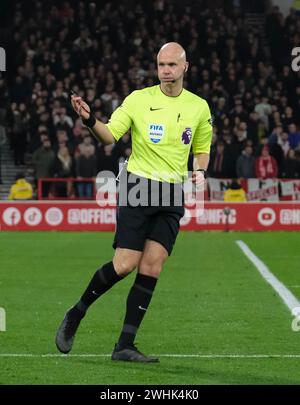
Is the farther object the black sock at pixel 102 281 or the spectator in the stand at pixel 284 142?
the spectator in the stand at pixel 284 142

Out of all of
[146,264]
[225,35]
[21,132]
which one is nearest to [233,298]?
[146,264]

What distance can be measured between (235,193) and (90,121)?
19.7 metres

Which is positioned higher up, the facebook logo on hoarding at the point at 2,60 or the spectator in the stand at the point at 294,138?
the facebook logo on hoarding at the point at 2,60

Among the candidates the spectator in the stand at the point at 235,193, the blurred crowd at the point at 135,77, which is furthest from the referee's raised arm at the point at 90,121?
the spectator in the stand at the point at 235,193

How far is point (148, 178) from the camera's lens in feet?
28.7

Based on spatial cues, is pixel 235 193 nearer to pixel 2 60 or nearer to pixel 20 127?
pixel 20 127

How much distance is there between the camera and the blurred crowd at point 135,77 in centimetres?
2839

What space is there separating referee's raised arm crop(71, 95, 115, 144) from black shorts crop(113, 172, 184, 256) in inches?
23.1

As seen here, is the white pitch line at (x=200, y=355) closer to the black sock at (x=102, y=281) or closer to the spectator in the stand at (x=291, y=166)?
the black sock at (x=102, y=281)

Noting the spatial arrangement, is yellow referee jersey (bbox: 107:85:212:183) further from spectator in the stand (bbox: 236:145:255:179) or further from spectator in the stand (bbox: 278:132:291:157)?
spectator in the stand (bbox: 278:132:291:157)

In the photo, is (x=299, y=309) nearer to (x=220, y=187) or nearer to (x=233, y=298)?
(x=233, y=298)

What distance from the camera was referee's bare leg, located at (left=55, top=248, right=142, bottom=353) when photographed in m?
8.58

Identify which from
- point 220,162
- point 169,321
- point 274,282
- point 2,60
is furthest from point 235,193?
point 169,321

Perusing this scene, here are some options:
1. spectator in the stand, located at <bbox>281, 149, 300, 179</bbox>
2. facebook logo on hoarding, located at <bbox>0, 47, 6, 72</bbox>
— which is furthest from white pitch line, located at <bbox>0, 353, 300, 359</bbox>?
facebook logo on hoarding, located at <bbox>0, 47, 6, 72</bbox>
